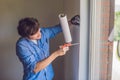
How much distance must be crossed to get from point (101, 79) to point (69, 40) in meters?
0.43

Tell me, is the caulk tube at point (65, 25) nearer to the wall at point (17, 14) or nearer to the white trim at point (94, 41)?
the white trim at point (94, 41)

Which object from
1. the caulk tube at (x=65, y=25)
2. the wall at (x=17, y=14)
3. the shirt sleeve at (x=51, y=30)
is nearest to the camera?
the caulk tube at (x=65, y=25)

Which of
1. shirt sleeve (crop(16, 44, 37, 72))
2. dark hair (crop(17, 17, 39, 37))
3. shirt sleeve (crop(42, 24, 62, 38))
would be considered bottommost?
shirt sleeve (crop(16, 44, 37, 72))

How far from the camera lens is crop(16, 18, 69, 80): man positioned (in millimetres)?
1829

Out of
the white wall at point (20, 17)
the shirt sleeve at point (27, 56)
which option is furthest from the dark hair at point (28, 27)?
the white wall at point (20, 17)

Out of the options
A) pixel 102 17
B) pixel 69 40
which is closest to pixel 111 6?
pixel 102 17

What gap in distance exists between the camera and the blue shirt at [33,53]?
1.84 metres

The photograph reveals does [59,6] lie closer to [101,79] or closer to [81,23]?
[81,23]

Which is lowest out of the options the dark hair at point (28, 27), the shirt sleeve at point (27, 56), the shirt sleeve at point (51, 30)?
the shirt sleeve at point (27, 56)

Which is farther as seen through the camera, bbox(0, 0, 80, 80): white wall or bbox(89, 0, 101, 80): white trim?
bbox(0, 0, 80, 80): white wall

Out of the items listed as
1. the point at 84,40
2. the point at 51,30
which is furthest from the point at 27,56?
the point at 84,40

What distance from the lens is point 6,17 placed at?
2.92 m

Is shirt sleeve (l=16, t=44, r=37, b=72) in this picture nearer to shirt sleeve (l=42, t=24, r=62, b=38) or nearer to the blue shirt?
the blue shirt

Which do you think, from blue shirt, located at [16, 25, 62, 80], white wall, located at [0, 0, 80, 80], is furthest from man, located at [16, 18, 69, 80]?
white wall, located at [0, 0, 80, 80]
